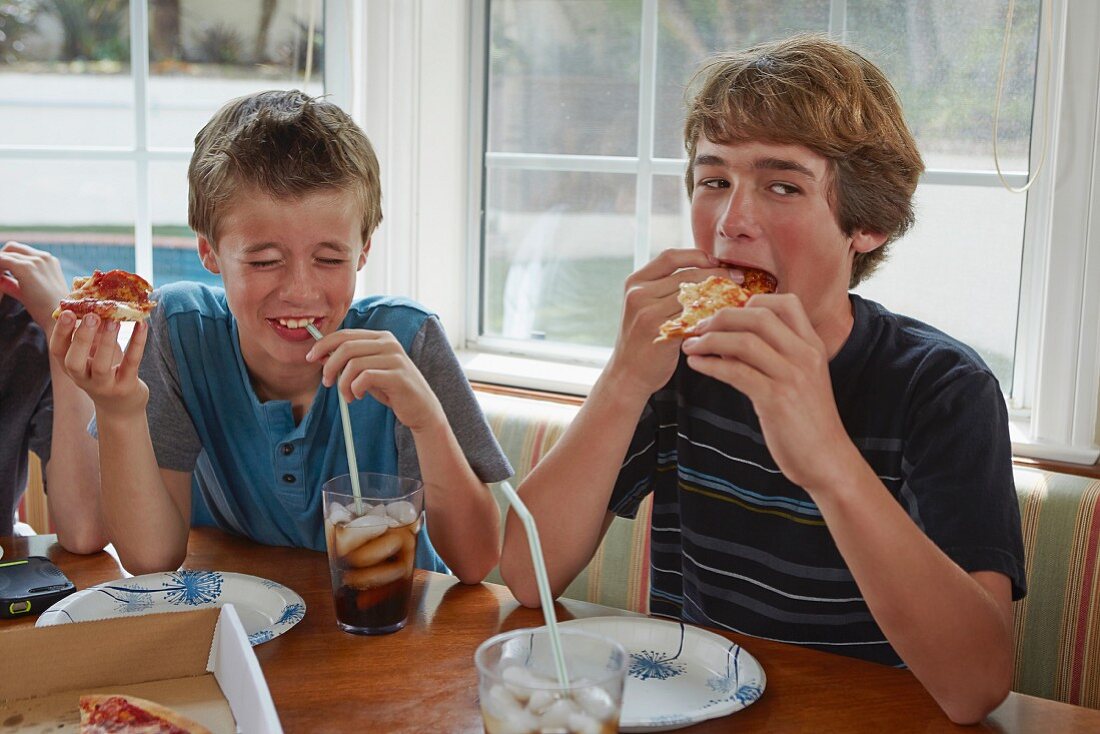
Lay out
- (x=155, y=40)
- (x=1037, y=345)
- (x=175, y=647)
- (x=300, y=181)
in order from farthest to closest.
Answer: (x=155, y=40) < (x=1037, y=345) < (x=300, y=181) < (x=175, y=647)

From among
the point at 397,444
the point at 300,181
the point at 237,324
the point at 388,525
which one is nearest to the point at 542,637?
the point at 388,525

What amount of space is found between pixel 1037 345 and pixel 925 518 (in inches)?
44.3

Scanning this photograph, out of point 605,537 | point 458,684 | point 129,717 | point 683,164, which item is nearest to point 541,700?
point 458,684

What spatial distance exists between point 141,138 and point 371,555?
201 centimetres

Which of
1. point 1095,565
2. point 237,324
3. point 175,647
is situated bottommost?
point 1095,565

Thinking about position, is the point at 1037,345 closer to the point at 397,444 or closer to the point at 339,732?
the point at 397,444

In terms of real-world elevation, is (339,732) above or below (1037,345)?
below

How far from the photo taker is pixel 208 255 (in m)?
1.75

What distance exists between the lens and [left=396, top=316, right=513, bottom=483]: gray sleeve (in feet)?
5.48

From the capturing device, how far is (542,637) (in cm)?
95

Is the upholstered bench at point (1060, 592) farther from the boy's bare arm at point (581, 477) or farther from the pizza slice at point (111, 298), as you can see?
the pizza slice at point (111, 298)

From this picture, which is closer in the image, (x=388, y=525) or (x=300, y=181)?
(x=388, y=525)

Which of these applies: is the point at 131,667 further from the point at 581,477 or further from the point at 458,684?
the point at 581,477

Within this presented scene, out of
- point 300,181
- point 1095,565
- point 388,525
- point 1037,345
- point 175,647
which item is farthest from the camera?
point 1037,345
